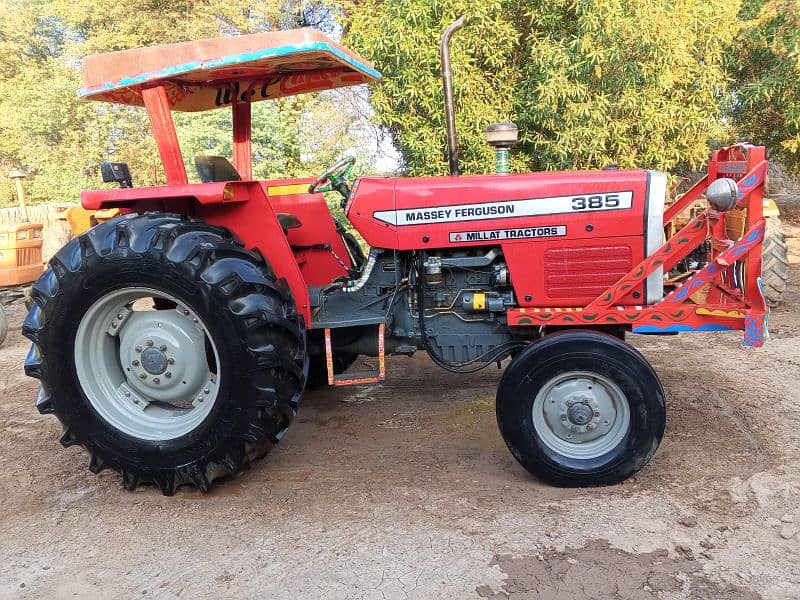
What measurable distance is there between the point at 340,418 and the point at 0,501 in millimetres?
1904

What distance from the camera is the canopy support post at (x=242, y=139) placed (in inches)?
170

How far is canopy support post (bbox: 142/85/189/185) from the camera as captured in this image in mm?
3262

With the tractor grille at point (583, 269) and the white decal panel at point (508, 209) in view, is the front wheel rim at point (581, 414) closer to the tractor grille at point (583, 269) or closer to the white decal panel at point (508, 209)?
Answer: the tractor grille at point (583, 269)

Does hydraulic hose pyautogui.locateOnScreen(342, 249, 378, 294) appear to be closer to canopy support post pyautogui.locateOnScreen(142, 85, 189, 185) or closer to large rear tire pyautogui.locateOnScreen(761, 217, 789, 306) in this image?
canopy support post pyautogui.locateOnScreen(142, 85, 189, 185)

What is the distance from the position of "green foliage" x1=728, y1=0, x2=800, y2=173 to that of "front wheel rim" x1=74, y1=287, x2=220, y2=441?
9.01 meters

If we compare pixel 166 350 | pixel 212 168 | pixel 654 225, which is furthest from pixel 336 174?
pixel 654 225

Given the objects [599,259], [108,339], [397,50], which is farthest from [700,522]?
[397,50]

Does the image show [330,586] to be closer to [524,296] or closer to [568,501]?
[568,501]

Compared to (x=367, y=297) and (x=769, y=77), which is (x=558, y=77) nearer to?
(x=769, y=77)

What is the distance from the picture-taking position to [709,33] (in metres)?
8.18

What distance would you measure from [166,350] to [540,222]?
6.57 feet

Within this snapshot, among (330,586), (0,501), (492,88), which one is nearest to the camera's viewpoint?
(330,586)

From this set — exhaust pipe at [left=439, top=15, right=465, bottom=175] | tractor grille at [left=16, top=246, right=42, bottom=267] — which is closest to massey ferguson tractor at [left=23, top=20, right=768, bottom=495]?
exhaust pipe at [left=439, top=15, right=465, bottom=175]

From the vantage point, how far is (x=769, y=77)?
30.5 ft
